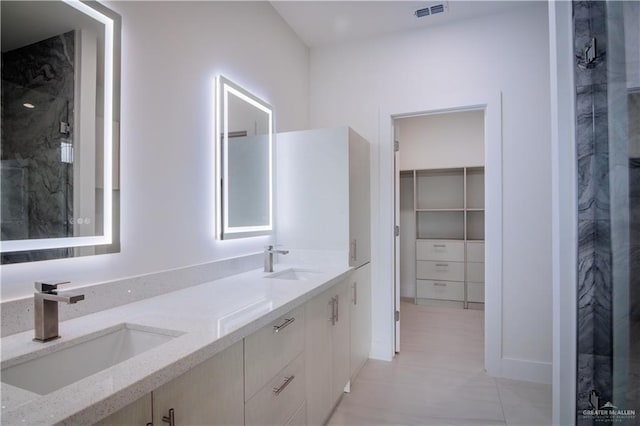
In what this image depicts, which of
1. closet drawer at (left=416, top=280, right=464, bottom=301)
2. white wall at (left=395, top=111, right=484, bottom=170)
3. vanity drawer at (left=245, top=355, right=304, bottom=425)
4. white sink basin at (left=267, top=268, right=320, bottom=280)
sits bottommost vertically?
closet drawer at (left=416, top=280, right=464, bottom=301)

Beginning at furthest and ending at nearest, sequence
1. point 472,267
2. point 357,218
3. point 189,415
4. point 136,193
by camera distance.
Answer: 1. point 472,267
2. point 357,218
3. point 136,193
4. point 189,415

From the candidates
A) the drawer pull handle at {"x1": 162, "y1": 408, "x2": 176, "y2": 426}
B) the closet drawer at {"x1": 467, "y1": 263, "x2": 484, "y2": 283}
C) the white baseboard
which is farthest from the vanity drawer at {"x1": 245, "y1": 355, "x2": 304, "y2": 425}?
the closet drawer at {"x1": 467, "y1": 263, "x2": 484, "y2": 283}

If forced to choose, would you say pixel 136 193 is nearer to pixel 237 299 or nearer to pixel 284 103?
pixel 237 299

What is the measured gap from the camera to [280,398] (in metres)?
1.29

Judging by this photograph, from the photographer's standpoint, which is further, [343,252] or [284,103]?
[284,103]

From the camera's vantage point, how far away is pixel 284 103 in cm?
264

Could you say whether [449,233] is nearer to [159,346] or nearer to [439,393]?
[439,393]

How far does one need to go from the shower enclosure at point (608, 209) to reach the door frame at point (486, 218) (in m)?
0.98

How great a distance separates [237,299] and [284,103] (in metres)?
1.78

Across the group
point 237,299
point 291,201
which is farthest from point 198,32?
point 237,299

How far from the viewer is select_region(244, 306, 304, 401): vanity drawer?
110cm

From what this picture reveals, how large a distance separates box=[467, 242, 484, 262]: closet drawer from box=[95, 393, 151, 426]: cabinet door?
401 cm

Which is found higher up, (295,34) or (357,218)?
(295,34)

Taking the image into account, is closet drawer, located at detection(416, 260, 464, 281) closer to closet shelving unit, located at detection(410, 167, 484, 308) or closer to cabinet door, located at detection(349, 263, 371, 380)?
closet shelving unit, located at detection(410, 167, 484, 308)
